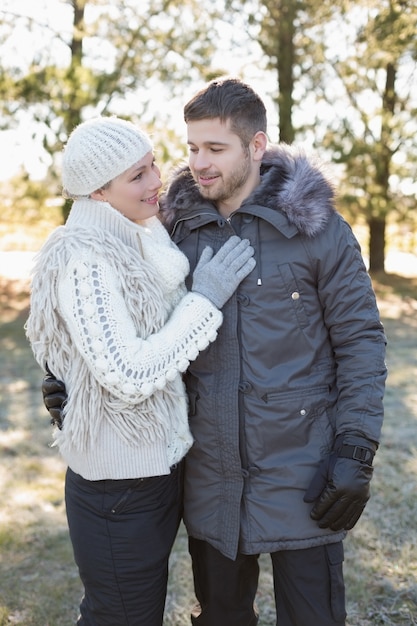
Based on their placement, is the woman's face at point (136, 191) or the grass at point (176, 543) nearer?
the woman's face at point (136, 191)

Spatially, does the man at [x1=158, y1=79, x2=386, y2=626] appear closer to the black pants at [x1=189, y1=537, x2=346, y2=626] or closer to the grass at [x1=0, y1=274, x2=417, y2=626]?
the black pants at [x1=189, y1=537, x2=346, y2=626]

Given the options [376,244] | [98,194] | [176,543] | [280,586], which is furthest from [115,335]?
[376,244]

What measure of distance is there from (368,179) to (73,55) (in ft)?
16.3

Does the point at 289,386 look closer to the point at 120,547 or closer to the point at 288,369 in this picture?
the point at 288,369

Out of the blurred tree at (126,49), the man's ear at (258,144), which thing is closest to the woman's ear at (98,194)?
the man's ear at (258,144)

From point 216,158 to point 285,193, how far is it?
0.86 ft

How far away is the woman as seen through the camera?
200 cm

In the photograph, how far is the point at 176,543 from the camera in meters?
3.71

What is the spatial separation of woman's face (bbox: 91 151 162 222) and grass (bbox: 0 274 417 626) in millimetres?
1805

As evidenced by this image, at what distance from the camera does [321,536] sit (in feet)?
7.22

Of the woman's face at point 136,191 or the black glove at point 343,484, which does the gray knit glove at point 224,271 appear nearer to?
the woman's face at point 136,191

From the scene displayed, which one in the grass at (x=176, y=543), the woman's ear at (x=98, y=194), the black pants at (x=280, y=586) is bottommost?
the grass at (x=176, y=543)

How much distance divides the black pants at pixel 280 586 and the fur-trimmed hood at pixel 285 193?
1.03m

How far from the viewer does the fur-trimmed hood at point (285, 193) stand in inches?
86.4
